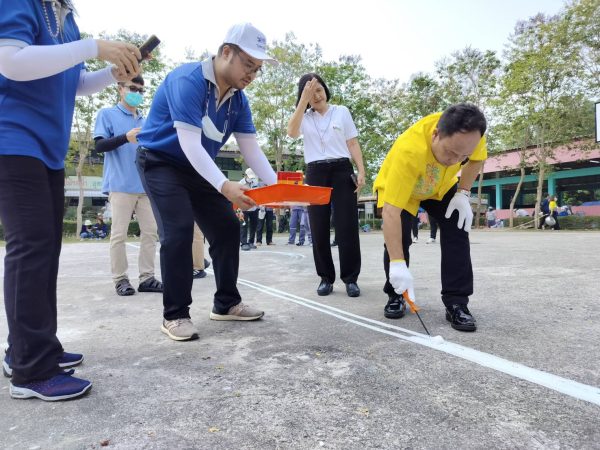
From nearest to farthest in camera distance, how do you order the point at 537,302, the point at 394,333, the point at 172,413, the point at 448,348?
the point at 172,413, the point at 448,348, the point at 394,333, the point at 537,302

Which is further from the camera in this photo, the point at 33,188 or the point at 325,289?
the point at 325,289

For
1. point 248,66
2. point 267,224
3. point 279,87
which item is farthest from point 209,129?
point 279,87

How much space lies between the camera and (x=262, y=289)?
12.5ft

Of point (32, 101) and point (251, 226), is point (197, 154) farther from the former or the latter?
point (251, 226)

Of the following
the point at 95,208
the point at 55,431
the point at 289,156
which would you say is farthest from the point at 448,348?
the point at 95,208

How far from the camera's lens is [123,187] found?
3.89m

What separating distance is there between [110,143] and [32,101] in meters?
2.22

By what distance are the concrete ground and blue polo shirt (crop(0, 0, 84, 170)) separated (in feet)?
3.00

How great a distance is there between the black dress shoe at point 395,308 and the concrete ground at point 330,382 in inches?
2.7

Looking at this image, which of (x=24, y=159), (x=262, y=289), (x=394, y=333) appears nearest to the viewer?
(x=24, y=159)

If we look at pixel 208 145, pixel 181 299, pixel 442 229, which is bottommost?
pixel 181 299

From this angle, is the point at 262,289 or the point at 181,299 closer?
the point at 181,299

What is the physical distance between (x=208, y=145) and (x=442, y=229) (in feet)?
4.86

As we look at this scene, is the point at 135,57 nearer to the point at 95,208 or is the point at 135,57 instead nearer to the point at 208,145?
the point at 208,145
